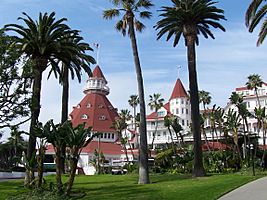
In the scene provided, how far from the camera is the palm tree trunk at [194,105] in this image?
3067 centimetres

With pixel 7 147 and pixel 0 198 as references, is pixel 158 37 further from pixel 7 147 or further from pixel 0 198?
pixel 7 147

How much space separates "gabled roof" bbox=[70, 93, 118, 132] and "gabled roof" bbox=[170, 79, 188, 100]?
16818mm

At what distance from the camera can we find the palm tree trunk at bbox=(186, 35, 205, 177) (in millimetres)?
30672

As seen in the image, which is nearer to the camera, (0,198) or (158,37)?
(0,198)

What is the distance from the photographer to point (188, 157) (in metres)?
47.6

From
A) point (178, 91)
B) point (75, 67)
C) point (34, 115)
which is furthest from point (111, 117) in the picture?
point (34, 115)

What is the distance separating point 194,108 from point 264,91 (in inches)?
2428

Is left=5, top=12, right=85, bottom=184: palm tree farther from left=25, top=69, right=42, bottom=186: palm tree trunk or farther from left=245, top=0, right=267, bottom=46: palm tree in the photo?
left=245, top=0, right=267, bottom=46: palm tree

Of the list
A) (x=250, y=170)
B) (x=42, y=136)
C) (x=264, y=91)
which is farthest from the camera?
(x=264, y=91)

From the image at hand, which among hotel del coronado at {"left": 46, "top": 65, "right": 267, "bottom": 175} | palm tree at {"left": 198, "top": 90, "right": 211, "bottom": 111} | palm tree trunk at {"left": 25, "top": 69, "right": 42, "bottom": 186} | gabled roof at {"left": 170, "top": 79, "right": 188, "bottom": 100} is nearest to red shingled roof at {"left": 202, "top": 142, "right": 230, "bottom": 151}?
palm tree at {"left": 198, "top": 90, "right": 211, "bottom": 111}

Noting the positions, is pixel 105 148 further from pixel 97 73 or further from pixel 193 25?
pixel 193 25

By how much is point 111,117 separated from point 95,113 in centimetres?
442

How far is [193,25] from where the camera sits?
1292 inches

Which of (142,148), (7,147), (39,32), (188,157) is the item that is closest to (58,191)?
(142,148)
